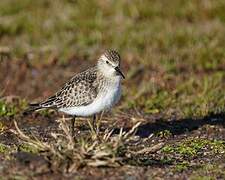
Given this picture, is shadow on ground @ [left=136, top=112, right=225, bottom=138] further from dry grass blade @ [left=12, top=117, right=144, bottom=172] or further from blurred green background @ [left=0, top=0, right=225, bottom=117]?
dry grass blade @ [left=12, top=117, right=144, bottom=172]

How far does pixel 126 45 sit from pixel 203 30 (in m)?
1.30

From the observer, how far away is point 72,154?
18.4ft

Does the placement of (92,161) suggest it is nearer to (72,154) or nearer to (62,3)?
(72,154)

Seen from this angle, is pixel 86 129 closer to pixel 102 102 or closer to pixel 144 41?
pixel 102 102

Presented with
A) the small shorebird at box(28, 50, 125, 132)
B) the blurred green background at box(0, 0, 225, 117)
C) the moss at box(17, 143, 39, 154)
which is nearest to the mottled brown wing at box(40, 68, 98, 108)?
the small shorebird at box(28, 50, 125, 132)

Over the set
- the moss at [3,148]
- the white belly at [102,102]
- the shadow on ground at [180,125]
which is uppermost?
the white belly at [102,102]

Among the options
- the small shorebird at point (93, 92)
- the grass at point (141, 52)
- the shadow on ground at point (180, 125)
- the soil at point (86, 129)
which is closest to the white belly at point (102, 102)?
the small shorebird at point (93, 92)

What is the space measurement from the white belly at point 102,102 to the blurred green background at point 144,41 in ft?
4.97

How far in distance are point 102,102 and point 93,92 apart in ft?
0.70

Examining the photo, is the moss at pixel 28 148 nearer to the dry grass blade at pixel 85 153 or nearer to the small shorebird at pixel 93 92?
the dry grass blade at pixel 85 153

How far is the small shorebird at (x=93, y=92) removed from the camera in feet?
23.1

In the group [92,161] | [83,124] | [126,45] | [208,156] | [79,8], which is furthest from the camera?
[79,8]

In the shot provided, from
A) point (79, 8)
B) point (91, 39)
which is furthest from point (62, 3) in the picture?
point (91, 39)

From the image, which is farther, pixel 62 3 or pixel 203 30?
pixel 62 3
